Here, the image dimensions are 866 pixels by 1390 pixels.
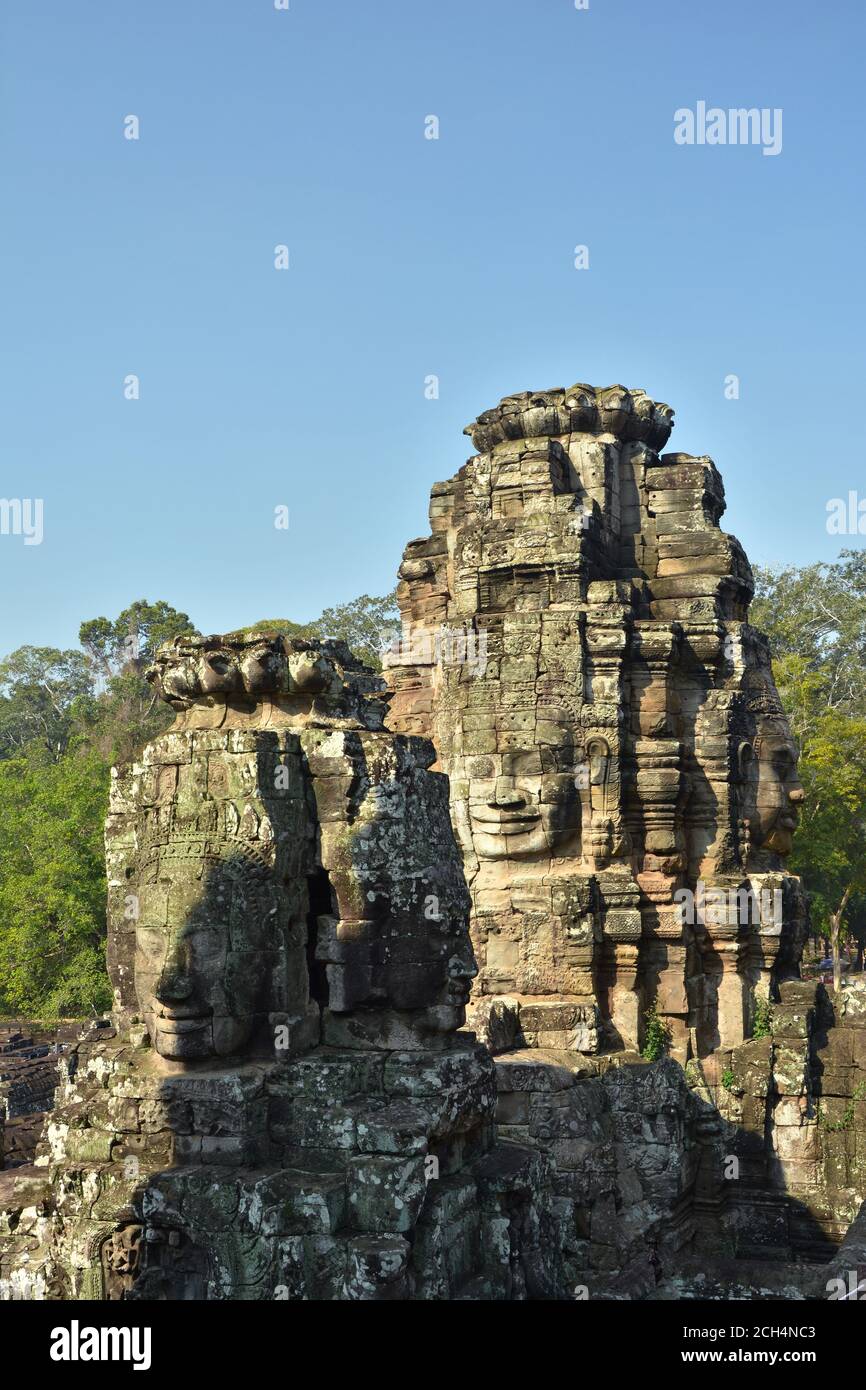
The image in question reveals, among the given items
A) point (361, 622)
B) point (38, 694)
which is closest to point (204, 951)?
point (361, 622)

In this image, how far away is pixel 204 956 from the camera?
6.86 meters

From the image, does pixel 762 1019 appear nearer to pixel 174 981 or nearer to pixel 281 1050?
pixel 281 1050

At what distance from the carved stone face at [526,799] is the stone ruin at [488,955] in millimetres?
36

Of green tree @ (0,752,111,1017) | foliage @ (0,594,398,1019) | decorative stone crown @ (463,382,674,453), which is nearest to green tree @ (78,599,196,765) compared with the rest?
foliage @ (0,594,398,1019)

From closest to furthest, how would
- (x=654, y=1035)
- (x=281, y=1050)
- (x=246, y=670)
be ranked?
(x=281, y=1050) → (x=246, y=670) → (x=654, y=1035)

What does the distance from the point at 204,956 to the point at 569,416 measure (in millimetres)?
9496

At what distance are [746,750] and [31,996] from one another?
60.5 ft

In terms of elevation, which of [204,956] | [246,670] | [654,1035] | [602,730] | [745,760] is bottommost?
[654,1035]

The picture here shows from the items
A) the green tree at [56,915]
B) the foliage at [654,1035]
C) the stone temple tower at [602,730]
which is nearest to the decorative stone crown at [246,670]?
the stone temple tower at [602,730]

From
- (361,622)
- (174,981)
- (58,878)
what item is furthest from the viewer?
(361,622)

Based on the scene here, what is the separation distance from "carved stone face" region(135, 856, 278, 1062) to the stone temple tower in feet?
17.0

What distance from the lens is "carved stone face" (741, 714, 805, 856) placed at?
14.3 m

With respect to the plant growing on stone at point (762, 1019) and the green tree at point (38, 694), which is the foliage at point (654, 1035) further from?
the green tree at point (38, 694)
